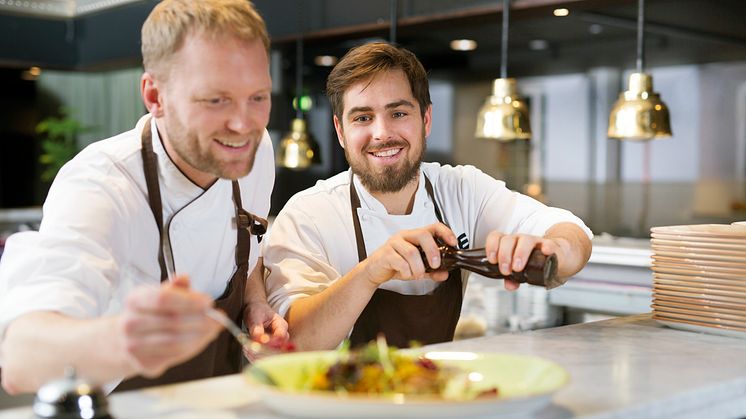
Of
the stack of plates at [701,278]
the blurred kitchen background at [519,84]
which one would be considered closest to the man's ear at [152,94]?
the stack of plates at [701,278]

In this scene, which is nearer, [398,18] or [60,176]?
[60,176]

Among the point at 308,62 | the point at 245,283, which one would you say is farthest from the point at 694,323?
the point at 308,62

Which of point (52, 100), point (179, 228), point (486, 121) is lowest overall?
point (179, 228)

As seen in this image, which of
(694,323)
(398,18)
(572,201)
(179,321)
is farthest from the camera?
(572,201)

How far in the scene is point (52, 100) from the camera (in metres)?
9.90

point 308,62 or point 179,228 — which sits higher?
point 308,62

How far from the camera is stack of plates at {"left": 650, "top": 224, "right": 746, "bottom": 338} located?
2.05m

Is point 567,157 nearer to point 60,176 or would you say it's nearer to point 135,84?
point 135,84

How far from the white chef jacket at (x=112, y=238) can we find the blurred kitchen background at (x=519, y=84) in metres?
3.58

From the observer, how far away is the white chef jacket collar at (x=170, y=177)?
1.94 metres

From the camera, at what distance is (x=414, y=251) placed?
1.96 m

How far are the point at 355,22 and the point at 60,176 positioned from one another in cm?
434

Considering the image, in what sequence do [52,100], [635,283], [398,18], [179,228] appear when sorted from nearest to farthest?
[179,228]
[635,283]
[398,18]
[52,100]

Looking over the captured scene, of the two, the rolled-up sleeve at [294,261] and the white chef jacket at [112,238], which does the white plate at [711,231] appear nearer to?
the rolled-up sleeve at [294,261]
